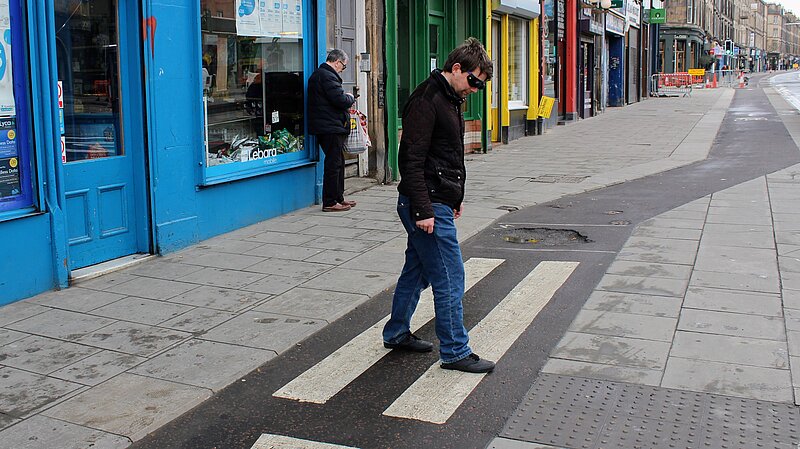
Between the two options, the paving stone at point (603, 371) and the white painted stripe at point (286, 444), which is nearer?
the white painted stripe at point (286, 444)

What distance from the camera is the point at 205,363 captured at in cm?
500

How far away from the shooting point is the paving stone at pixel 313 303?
19.6ft

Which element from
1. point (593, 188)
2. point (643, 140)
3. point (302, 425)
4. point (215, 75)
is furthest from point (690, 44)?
point (302, 425)

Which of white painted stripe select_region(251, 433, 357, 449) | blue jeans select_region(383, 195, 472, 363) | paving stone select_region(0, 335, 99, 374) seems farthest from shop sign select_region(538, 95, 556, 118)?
white painted stripe select_region(251, 433, 357, 449)

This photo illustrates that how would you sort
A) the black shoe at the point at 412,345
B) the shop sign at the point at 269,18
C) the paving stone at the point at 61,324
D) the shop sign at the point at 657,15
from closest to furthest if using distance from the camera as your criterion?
the black shoe at the point at 412,345
the paving stone at the point at 61,324
the shop sign at the point at 269,18
the shop sign at the point at 657,15

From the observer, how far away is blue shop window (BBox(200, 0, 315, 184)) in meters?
8.59

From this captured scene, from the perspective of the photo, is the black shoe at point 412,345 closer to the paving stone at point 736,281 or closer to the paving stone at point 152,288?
the paving stone at point 152,288

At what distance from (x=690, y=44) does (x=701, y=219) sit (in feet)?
198

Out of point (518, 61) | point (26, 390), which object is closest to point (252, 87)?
point (26, 390)

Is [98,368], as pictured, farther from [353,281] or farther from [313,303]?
[353,281]

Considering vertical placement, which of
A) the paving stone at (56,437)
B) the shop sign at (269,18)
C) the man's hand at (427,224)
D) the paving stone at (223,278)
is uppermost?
the shop sign at (269,18)

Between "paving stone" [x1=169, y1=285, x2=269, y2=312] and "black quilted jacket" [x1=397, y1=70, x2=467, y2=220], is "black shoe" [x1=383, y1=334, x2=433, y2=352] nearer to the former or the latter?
"black quilted jacket" [x1=397, y1=70, x2=467, y2=220]

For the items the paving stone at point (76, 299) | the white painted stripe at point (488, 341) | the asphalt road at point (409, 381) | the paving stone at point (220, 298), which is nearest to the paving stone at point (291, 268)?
the paving stone at point (220, 298)

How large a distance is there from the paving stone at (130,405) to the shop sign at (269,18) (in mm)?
5276
